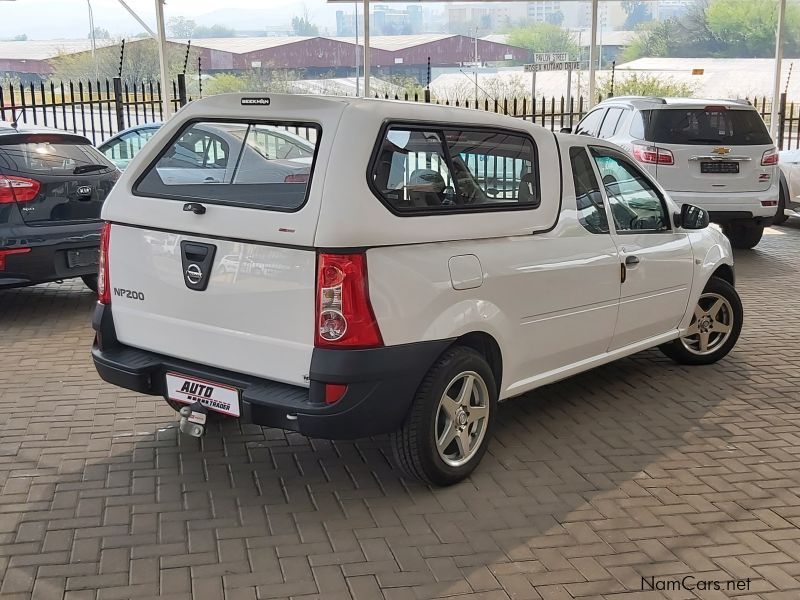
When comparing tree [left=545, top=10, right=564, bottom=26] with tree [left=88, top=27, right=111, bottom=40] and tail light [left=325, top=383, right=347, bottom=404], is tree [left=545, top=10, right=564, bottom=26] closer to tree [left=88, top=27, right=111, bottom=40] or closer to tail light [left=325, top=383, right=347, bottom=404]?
tree [left=88, top=27, right=111, bottom=40]

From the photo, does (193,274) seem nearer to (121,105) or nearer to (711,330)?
(711,330)

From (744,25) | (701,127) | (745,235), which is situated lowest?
(745,235)

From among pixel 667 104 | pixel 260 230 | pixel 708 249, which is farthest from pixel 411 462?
pixel 667 104

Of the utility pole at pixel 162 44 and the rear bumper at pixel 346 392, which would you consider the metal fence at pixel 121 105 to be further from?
the rear bumper at pixel 346 392

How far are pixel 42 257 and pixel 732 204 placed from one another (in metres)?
7.87

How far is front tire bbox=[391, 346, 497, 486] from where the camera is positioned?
4.32 m

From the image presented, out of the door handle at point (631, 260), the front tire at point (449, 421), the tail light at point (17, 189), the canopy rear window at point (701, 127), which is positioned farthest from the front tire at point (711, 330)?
the tail light at point (17, 189)

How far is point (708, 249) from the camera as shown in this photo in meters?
6.53

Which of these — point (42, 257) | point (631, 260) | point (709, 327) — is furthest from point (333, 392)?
point (42, 257)

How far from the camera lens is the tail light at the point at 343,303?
3.95 meters

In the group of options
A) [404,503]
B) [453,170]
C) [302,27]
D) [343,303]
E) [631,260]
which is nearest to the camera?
[343,303]

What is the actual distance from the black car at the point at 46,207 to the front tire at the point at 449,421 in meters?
4.66

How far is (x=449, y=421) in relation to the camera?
4.52m

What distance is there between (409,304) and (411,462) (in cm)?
80
